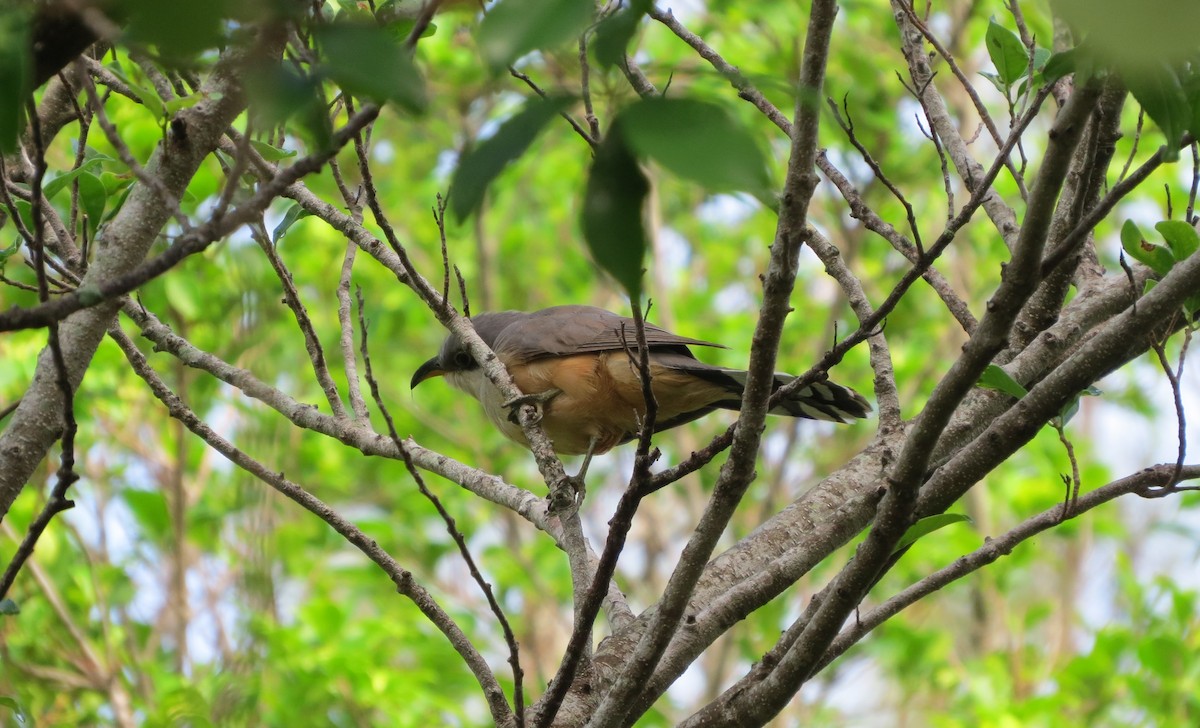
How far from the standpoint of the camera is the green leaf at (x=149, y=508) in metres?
6.21

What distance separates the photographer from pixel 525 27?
73 cm

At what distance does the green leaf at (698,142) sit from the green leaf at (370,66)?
162 mm

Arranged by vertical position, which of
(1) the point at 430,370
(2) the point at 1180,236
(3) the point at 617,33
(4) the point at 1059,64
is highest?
(1) the point at 430,370

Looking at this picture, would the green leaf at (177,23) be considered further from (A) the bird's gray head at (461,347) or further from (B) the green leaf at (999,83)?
(A) the bird's gray head at (461,347)

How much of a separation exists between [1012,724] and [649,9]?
19.3 ft

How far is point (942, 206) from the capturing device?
9.98 meters

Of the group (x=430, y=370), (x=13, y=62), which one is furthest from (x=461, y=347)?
(x=13, y=62)

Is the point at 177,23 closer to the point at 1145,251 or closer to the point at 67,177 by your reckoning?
the point at 67,177

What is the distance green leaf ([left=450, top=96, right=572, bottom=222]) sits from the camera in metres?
0.78

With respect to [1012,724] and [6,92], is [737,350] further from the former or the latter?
[6,92]

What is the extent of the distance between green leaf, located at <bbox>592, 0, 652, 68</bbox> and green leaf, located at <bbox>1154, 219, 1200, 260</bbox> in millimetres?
1411

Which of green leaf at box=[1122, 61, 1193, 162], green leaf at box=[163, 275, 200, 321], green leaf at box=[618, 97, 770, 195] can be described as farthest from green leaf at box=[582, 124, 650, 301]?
green leaf at box=[163, 275, 200, 321]

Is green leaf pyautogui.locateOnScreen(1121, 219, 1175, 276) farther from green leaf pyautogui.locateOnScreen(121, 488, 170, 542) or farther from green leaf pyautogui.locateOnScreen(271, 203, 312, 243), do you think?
green leaf pyautogui.locateOnScreen(121, 488, 170, 542)

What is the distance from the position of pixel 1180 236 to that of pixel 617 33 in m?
1.47
